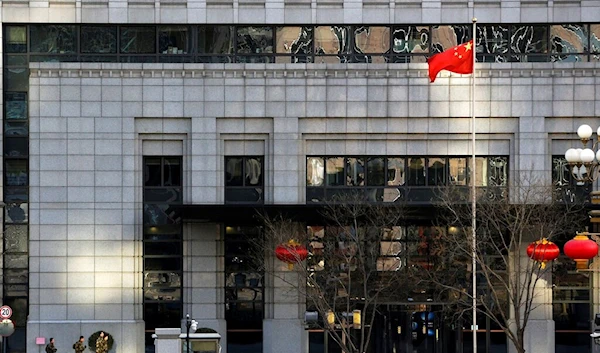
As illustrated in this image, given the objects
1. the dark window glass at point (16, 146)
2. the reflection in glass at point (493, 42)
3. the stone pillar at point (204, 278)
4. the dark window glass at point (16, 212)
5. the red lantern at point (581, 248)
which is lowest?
the stone pillar at point (204, 278)

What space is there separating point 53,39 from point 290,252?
14256 millimetres

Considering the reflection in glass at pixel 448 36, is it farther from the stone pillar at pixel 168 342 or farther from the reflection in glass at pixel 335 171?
the stone pillar at pixel 168 342

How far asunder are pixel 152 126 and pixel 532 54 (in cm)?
1683

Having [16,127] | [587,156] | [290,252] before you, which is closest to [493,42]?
[290,252]

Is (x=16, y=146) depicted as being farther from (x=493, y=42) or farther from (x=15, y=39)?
(x=493, y=42)

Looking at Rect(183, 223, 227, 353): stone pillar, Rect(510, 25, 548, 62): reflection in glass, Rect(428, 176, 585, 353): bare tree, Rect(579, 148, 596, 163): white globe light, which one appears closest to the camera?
Rect(579, 148, 596, 163): white globe light

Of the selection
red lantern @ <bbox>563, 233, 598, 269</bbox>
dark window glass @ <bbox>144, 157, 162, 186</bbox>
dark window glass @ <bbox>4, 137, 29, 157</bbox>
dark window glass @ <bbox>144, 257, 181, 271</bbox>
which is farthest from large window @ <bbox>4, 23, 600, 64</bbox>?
red lantern @ <bbox>563, 233, 598, 269</bbox>

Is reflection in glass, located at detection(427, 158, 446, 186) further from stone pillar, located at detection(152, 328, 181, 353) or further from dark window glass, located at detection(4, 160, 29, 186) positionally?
dark window glass, located at detection(4, 160, 29, 186)

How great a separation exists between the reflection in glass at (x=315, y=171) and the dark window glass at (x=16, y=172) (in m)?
12.3

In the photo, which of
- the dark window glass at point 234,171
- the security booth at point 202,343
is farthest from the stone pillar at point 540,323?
the security booth at point 202,343

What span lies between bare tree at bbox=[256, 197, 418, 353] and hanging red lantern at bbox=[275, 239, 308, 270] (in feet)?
0.61

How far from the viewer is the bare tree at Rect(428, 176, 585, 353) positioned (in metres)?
44.1

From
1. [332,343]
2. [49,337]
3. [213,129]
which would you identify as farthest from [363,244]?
[49,337]

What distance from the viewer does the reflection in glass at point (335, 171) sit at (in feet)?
167
